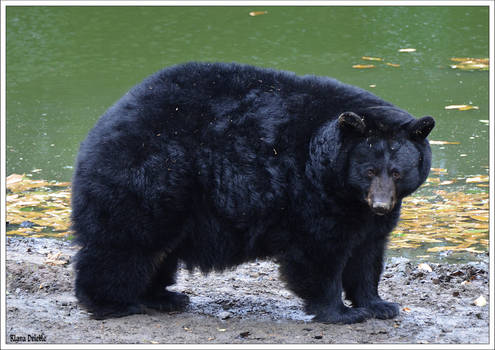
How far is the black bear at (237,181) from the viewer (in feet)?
17.6

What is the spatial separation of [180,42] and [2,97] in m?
8.10

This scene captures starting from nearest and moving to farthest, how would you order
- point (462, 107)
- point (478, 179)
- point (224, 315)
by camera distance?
point (224, 315) < point (478, 179) < point (462, 107)

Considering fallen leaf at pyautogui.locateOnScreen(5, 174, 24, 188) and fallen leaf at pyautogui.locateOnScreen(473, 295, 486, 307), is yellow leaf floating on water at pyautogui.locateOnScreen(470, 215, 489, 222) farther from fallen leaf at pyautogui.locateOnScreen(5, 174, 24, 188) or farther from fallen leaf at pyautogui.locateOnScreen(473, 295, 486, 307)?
fallen leaf at pyautogui.locateOnScreen(5, 174, 24, 188)

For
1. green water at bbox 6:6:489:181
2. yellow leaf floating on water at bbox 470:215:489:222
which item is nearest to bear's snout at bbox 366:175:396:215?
yellow leaf floating on water at bbox 470:215:489:222

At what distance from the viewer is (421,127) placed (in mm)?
5227

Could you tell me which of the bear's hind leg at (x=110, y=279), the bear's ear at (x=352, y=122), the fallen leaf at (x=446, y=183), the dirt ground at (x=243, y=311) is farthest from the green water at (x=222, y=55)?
the bear's ear at (x=352, y=122)

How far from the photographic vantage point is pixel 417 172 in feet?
17.4

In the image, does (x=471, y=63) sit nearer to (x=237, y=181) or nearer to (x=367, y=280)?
(x=367, y=280)

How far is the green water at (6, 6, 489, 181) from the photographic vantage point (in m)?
10.8

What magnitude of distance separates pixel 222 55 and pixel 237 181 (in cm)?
876

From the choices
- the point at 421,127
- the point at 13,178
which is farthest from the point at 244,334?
the point at 13,178

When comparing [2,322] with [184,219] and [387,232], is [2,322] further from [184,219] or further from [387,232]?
[387,232]

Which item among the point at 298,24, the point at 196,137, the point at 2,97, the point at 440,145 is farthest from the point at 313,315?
the point at 298,24

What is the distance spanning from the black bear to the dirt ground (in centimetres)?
27
